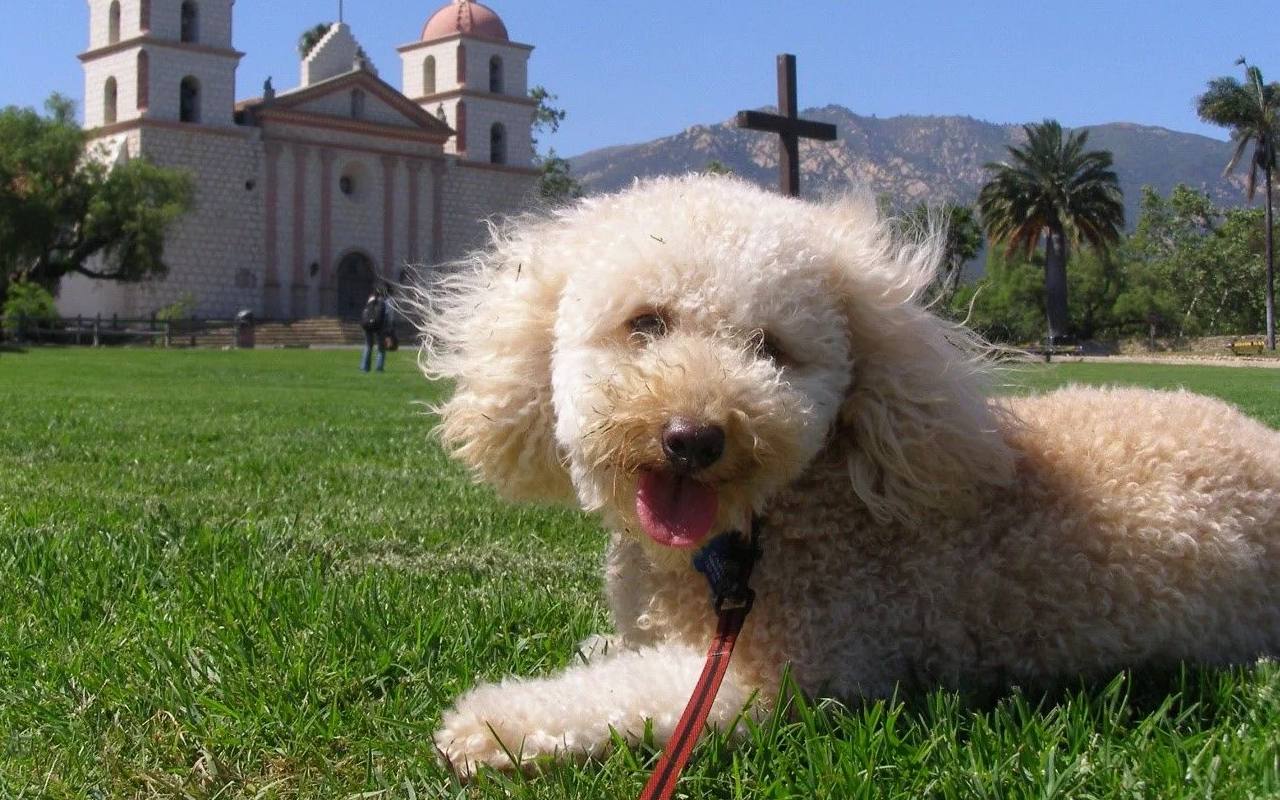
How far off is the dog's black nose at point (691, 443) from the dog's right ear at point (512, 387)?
22.7 inches

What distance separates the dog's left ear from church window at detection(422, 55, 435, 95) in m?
71.3

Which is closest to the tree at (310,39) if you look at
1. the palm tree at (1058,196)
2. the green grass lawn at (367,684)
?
the palm tree at (1058,196)

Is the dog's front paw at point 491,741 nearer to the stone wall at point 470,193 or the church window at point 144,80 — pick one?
the church window at point 144,80

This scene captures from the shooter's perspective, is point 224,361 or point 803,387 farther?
point 224,361

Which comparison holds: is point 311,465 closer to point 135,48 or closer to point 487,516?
point 487,516

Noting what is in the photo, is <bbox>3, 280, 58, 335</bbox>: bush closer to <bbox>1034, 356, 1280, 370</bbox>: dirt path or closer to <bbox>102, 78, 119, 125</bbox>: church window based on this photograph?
<bbox>102, 78, 119, 125</bbox>: church window

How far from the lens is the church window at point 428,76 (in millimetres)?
71500

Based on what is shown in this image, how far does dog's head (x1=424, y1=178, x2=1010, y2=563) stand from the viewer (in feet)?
8.34

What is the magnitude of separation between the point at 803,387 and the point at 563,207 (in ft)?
3.48

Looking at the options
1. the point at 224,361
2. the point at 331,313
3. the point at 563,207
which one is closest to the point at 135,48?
the point at 331,313

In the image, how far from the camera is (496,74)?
2790 inches

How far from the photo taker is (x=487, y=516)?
5.64m

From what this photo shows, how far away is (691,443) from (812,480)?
0.47 meters

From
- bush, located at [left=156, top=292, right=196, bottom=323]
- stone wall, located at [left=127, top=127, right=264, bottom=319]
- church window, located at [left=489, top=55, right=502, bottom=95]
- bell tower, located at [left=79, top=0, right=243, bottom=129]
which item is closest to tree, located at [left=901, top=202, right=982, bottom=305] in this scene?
bush, located at [left=156, top=292, right=196, bottom=323]
